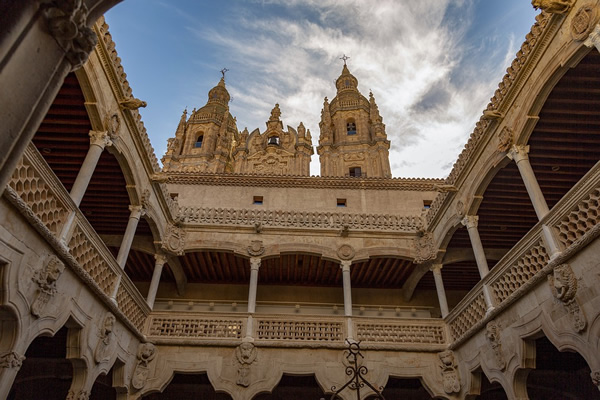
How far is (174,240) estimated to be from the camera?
12.3 m

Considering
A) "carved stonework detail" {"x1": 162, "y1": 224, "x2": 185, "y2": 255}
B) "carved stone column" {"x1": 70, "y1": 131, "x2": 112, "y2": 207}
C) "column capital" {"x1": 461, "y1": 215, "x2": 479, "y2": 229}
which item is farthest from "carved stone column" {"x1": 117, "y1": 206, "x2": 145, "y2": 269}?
"column capital" {"x1": 461, "y1": 215, "x2": 479, "y2": 229}

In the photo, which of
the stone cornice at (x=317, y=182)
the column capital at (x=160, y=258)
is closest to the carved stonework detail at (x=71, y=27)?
the column capital at (x=160, y=258)

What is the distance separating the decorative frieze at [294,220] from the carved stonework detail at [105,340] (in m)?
4.89

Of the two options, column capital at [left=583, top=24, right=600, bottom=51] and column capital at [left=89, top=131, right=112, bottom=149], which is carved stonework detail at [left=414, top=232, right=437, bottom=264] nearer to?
column capital at [left=583, top=24, right=600, bottom=51]

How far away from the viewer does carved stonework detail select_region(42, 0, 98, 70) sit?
97.0 inches

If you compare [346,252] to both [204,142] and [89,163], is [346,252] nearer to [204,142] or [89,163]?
[89,163]

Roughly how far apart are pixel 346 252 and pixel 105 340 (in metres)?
7.19

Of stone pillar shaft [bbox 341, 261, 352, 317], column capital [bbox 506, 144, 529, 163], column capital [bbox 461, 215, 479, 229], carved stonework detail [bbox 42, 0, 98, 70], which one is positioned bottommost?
carved stonework detail [bbox 42, 0, 98, 70]

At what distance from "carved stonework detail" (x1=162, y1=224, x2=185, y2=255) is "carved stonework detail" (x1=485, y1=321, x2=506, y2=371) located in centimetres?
888

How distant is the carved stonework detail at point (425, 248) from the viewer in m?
12.2

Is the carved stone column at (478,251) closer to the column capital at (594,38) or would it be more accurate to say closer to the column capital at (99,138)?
the column capital at (594,38)

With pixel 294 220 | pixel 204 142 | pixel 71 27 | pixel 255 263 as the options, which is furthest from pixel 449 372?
pixel 204 142

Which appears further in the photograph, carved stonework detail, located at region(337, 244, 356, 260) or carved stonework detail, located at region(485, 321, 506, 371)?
carved stonework detail, located at region(337, 244, 356, 260)

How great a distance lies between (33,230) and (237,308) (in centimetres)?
907
